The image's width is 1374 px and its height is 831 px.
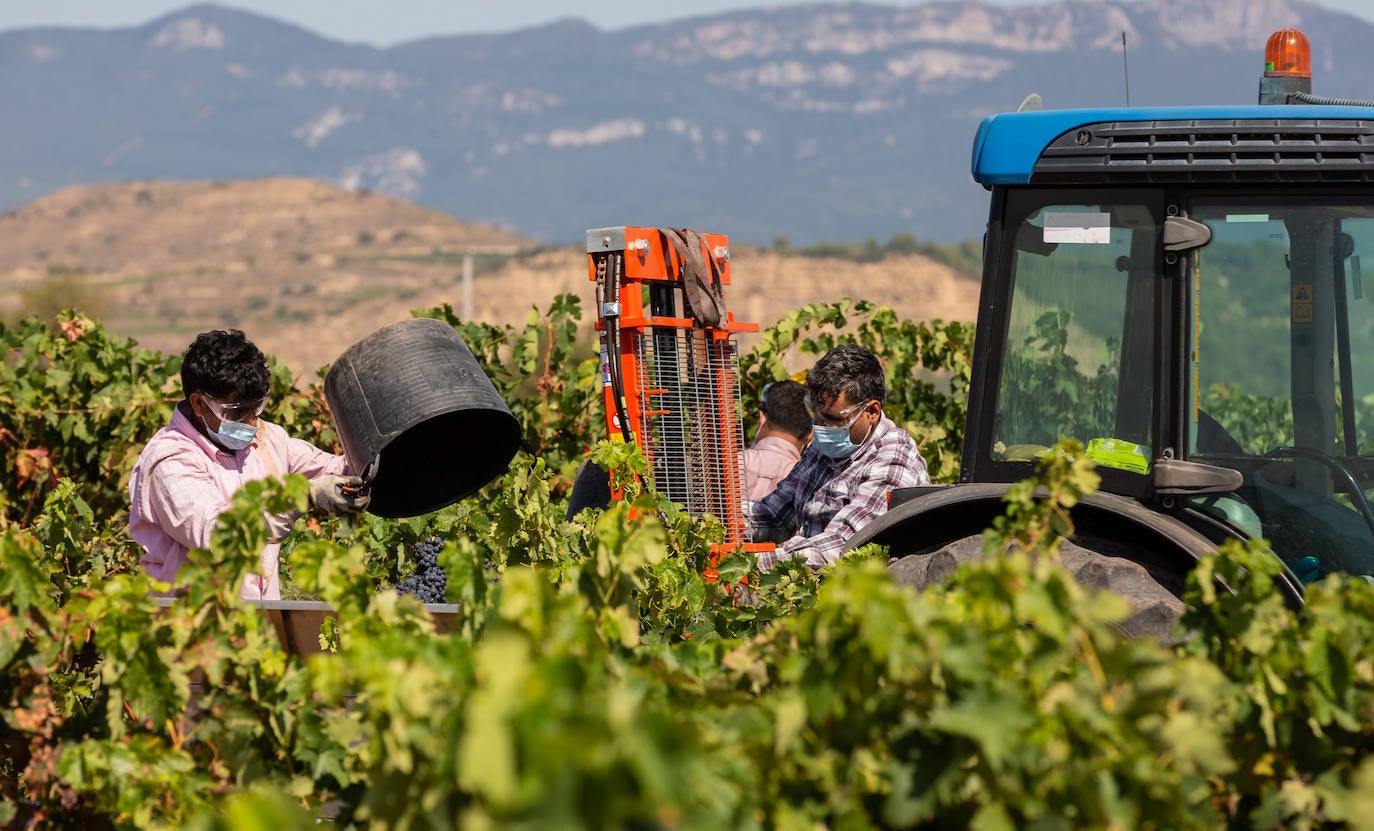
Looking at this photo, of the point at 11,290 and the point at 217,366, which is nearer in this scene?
the point at 217,366

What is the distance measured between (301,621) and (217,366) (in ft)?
3.12

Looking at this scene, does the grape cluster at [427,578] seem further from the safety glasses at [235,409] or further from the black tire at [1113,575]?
the black tire at [1113,575]

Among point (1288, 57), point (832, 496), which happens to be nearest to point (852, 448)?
point (832, 496)

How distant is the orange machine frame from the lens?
4965mm

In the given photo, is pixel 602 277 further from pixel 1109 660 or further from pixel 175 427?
pixel 1109 660

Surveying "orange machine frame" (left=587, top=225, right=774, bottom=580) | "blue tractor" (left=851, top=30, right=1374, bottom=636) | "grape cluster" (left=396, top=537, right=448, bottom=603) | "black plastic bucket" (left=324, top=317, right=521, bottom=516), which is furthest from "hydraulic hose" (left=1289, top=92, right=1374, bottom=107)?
"grape cluster" (left=396, top=537, right=448, bottom=603)

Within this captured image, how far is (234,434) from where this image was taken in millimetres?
4309

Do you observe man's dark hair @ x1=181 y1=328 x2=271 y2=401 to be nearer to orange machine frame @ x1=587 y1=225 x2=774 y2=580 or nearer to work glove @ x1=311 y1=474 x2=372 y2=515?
work glove @ x1=311 y1=474 x2=372 y2=515

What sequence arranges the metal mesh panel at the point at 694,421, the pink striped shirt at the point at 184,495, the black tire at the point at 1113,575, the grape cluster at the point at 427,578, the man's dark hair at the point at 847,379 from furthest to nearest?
the grape cluster at the point at 427,578, the man's dark hair at the point at 847,379, the metal mesh panel at the point at 694,421, the pink striped shirt at the point at 184,495, the black tire at the point at 1113,575

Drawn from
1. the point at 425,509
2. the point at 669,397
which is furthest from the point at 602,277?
the point at 425,509

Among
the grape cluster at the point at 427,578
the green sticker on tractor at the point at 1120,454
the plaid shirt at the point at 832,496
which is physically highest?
the green sticker on tractor at the point at 1120,454

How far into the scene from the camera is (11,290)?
99500 millimetres

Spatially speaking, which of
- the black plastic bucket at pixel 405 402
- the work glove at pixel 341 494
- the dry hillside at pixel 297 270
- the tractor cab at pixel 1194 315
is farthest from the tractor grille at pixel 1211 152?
the dry hillside at pixel 297 270

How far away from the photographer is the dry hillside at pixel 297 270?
8662 cm
